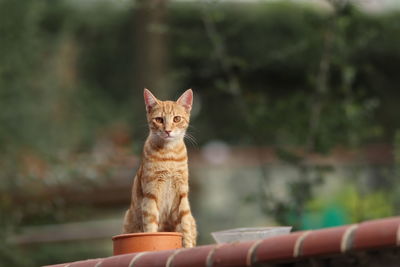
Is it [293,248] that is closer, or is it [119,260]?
[293,248]

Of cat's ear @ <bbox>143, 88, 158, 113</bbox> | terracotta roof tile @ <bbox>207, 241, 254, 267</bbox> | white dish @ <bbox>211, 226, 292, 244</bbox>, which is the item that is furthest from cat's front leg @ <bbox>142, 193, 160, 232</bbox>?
terracotta roof tile @ <bbox>207, 241, 254, 267</bbox>

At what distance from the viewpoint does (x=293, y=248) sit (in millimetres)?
3273

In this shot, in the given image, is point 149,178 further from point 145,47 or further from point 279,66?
point 279,66

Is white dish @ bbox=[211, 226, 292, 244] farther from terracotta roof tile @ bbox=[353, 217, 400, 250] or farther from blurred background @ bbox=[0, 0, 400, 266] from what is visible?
blurred background @ bbox=[0, 0, 400, 266]

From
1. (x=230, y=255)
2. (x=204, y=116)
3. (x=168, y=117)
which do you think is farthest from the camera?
(x=204, y=116)

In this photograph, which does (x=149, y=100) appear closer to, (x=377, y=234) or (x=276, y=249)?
(x=276, y=249)

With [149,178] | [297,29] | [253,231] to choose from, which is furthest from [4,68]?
[297,29]

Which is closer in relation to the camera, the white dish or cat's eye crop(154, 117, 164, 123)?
the white dish

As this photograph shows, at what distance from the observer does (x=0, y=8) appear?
1172 centimetres

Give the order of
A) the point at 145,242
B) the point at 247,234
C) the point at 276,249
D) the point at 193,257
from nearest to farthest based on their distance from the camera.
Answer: the point at 276,249
the point at 193,257
the point at 247,234
the point at 145,242

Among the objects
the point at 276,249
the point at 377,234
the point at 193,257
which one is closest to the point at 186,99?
the point at 193,257

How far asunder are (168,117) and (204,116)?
12.8m

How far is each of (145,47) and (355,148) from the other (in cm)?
490

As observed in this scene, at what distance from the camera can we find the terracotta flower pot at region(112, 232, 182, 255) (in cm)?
437
